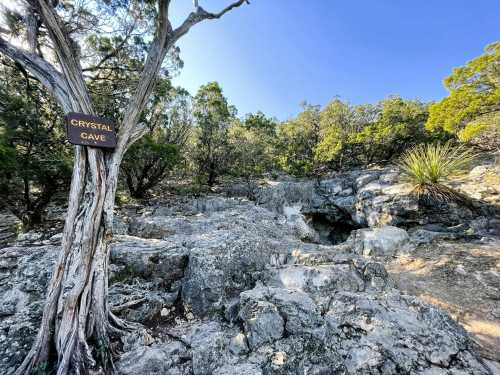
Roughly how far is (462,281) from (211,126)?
A: 7.17 meters

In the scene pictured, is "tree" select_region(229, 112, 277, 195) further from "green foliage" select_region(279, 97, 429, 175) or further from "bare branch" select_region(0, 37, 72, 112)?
"bare branch" select_region(0, 37, 72, 112)

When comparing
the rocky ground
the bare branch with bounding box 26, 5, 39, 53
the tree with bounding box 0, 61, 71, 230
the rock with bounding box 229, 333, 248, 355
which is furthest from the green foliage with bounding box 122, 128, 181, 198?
A: the rock with bounding box 229, 333, 248, 355

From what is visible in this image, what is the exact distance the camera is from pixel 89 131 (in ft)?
7.53

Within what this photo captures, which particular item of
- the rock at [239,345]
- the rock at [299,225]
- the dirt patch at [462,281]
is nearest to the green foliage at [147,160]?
the rock at [299,225]

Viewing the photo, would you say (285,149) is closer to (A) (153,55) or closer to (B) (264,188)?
(B) (264,188)

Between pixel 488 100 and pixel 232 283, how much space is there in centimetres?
652

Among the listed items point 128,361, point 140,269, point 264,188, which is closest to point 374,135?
point 264,188

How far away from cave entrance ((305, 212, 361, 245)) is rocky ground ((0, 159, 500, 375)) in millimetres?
2246

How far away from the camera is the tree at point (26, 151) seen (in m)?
3.79

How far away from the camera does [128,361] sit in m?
1.99

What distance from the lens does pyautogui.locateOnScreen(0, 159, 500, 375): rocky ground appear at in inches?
77.3

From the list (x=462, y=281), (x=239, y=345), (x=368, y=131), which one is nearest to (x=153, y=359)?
(x=239, y=345)

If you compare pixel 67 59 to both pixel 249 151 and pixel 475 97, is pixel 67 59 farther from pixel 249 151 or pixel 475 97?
pixel 475 97

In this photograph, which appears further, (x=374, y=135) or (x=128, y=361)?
(x=374, y=135)
